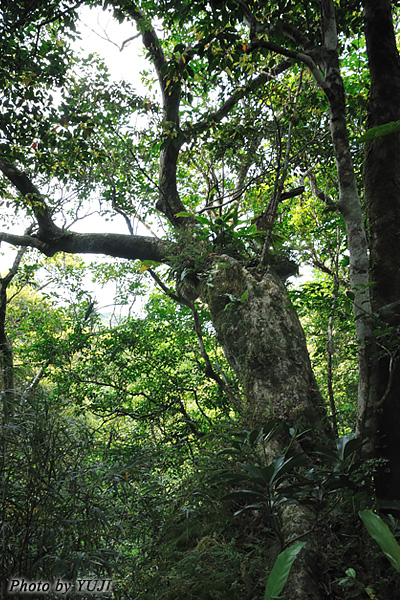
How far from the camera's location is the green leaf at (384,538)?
1.11m

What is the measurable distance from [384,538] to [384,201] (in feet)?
4.82

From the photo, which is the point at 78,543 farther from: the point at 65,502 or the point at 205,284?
the point at 205,284

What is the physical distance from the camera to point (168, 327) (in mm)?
5004

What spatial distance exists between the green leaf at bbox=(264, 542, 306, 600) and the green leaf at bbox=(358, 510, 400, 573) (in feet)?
0.80

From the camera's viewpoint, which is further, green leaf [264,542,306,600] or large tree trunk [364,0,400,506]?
large tree trunk [364,0,400,506]

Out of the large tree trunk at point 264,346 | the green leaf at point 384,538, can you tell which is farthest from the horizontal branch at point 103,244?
the green leaf at point 384,538

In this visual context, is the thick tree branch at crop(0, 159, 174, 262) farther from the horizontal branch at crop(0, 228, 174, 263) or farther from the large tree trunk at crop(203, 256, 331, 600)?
the large tree trunk at crop(203, 256, 331, 600)

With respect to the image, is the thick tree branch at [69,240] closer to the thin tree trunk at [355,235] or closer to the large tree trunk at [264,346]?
the large tree trunk at [264,346]

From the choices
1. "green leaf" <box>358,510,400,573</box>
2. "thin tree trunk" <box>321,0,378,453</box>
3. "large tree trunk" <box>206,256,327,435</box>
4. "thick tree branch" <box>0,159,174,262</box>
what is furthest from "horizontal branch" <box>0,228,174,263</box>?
"green leaf" <box>358,510,400,573</box>

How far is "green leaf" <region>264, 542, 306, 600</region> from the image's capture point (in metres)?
1.08

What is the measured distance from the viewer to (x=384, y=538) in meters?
1.14

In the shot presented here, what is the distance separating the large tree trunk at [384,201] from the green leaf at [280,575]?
2.29ft

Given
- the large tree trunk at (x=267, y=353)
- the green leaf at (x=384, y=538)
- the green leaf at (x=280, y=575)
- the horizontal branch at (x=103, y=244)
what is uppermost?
the horizontal branch at (x=103, y=244)

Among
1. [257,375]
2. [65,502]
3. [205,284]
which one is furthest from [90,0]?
[65,502]
